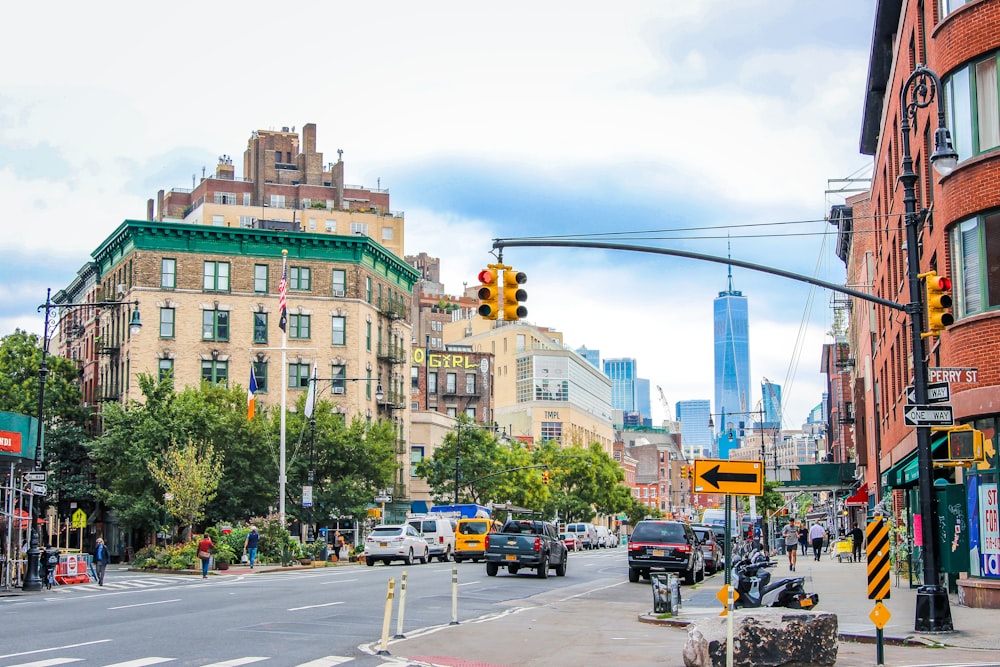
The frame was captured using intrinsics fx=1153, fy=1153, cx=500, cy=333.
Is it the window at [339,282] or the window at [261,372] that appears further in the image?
the window at [339,282]

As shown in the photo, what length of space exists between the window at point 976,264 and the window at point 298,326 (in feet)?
176

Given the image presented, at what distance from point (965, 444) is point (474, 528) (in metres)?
34.8

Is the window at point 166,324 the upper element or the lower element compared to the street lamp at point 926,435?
upper

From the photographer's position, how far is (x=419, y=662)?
15.4 metres

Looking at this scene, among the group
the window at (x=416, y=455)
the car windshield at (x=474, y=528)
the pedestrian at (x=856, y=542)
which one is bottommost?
the pedestrian at (x=856, y=542)

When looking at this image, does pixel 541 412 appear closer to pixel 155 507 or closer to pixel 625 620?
pixel 155 507

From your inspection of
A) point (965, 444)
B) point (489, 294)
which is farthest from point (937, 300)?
point (489, 294)

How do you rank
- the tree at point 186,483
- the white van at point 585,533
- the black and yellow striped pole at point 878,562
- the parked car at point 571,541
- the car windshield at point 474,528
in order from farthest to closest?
the white van at point 585,533, the parked car at point 571,541, the car windshield at point 474,528, the tree at point 186,483, the black and yellow striped pole at point 878,562

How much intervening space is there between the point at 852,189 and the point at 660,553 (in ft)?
148

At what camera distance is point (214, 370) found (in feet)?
235

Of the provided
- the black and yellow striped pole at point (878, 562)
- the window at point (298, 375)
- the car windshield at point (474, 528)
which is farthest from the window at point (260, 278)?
the black and yellow striped pole at point (878, 562)

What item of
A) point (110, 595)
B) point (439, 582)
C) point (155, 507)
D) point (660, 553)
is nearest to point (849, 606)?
point (660, 553)

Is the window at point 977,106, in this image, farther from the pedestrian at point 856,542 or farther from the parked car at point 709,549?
the pedestrian at point 856,542

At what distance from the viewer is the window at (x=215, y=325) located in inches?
2820
